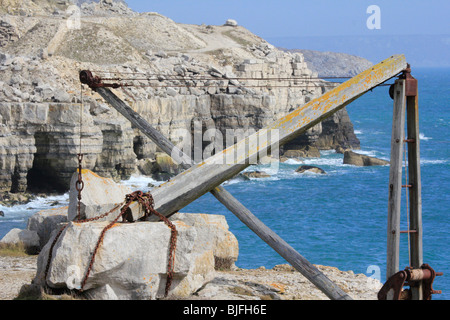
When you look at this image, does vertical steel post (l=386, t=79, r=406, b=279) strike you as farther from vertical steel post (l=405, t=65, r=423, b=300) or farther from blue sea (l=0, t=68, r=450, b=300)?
blue sea (l=0, t=68, r=450, b=300)

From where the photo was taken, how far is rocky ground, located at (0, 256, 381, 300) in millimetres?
12867

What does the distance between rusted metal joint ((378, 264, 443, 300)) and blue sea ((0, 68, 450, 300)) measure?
16.7 m

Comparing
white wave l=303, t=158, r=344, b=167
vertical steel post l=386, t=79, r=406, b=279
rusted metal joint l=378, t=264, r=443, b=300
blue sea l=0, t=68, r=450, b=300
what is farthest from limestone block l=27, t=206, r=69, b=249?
white wave l=303, t=158, r=344, b=167

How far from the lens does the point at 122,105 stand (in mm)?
13492

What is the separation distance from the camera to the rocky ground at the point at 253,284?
12.9 m

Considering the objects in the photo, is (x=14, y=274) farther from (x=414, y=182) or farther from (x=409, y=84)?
(x=409, y=84)

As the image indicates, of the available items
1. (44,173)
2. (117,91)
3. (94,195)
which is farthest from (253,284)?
(117,91)

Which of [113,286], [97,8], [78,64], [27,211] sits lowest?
[27,211]

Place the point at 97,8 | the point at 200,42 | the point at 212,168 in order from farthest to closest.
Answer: the point at 97,8 → the point at 200,42 → the point at 212,168

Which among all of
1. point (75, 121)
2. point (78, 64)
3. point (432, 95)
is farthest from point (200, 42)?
point (432, 95)

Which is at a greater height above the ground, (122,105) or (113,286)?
(122,105)

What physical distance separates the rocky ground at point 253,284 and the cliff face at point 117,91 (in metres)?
4.20

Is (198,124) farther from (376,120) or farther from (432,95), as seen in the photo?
(432,95)

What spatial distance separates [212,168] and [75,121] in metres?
31.2
